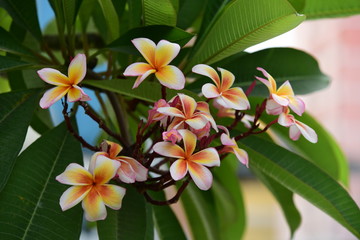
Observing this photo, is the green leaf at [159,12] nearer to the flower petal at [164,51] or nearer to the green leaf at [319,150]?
the flower petal at [164,51]

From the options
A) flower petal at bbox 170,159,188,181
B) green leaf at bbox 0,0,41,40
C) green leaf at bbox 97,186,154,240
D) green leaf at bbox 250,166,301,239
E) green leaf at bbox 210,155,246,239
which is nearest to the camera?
flower petal at bbox 170,159,188,181

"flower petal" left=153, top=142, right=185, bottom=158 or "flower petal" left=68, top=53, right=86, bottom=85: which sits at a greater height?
"flower petal" left=68, top=53, right=86, bottom=85

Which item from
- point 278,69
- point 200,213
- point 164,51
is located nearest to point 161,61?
point 164,51

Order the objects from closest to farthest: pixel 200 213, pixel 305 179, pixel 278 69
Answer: pixel 305 179, pixel 278 69, pixel 200 213

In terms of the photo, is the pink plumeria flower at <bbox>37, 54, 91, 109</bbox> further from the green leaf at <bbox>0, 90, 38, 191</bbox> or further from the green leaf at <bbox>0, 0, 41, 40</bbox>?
the green leaf at <bbox>0, 0, 41, 40</bbox>

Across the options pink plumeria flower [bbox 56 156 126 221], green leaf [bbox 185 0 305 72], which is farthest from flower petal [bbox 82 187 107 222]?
green leaf [bbox 185 0 305 72]

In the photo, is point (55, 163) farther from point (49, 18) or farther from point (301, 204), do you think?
point (301, 204)

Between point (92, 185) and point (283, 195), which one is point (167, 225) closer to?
point (283, 195)
